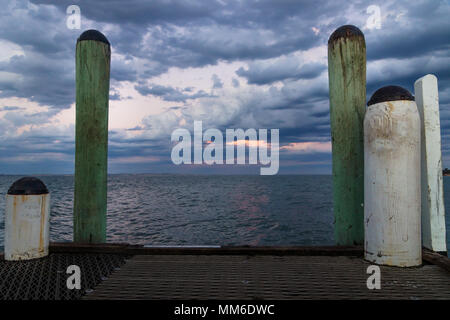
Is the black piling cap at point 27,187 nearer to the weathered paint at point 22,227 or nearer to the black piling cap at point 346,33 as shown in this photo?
the weathered paint at point 22,227

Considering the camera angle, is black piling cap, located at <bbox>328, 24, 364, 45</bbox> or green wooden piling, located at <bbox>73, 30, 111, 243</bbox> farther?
green wooden piling, located at <bbox>73, 30, 111, 243</bbox>

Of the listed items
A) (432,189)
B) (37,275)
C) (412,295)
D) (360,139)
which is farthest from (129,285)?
(432,189)

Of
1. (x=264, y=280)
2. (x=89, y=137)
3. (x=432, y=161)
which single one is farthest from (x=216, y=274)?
(x=432, y=161)

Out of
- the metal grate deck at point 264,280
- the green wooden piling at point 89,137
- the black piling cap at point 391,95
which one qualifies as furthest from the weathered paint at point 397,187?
the green wooden piling at point 89,137

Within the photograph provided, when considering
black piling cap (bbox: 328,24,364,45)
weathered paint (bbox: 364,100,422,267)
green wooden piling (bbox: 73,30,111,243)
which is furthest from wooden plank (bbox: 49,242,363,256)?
black piling cap (bbox: 328,24,364,45)

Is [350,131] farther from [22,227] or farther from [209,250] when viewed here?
[22,227]

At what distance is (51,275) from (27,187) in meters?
1.42

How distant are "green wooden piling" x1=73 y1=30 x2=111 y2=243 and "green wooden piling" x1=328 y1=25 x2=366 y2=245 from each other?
381cm

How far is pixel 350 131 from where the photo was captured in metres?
4.33

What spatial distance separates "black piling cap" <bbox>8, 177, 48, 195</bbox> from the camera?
13.2 feet

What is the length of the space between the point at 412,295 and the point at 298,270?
1174mm

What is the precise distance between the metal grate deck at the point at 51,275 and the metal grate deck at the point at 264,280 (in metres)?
0.20

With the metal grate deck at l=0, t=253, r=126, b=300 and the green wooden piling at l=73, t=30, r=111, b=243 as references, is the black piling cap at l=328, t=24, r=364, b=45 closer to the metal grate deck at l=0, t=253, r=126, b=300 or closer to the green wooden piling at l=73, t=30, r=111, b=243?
the green wooden piling at l=73, t=30, r=111, b=243

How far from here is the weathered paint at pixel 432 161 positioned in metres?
4.09
